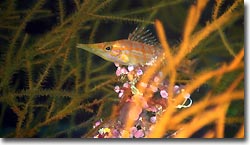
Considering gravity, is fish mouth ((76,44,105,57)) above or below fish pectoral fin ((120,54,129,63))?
above

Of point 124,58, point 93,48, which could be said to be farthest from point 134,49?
point 93,48

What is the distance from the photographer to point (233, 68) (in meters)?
1.81

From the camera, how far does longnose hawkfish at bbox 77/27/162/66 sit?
1.87 m

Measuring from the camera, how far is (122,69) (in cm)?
189

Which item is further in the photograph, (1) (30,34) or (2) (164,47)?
(1) (30,34)

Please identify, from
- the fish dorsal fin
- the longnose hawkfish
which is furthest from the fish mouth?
the fish dorsal fin

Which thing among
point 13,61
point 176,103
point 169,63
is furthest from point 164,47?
point 13,61

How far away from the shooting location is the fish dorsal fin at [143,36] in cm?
187

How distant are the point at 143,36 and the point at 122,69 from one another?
0.17 metres

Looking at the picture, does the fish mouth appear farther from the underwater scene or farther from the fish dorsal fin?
the fish dorsal fin

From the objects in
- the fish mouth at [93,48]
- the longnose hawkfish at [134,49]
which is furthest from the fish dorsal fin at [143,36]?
the fish mouth at [93,48]

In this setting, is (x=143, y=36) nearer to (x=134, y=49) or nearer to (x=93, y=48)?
(x=134, y=49)

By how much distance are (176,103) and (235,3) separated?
0.50 m

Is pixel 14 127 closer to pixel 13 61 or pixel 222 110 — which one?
pixel 13 61
